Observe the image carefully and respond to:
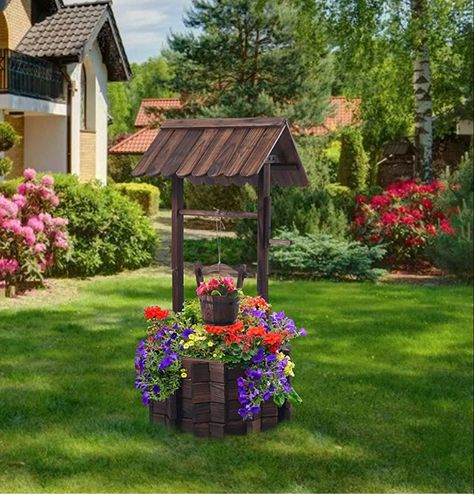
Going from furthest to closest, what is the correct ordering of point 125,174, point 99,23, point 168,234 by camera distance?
point 125,174
point 168,234
point 99,23

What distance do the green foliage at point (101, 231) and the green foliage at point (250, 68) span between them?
11.2 meters

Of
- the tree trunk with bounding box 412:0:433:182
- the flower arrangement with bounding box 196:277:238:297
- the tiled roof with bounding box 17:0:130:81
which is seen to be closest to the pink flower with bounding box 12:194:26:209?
the tiled roof with bounding box 17:0:130:81

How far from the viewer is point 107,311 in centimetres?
1094

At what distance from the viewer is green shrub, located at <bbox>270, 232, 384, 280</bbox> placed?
15.2 metres

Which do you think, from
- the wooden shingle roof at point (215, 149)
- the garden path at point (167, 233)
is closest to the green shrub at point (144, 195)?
the garden path at point (167, 233)

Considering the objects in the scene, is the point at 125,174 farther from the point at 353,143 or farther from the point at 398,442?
the point at 398,442

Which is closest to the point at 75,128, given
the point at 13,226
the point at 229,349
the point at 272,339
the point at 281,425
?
the point at 13,226

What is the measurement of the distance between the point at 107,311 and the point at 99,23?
6.30 metres

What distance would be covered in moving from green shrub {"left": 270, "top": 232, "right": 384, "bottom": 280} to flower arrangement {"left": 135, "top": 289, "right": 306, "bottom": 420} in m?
9.84

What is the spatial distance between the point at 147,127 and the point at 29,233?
58.8 feet

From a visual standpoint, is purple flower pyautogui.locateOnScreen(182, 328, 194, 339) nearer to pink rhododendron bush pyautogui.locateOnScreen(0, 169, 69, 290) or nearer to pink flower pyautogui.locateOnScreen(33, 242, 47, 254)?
pink rhododendron bush pyautogui.locateOnScreen(0, 169, 69, 290)

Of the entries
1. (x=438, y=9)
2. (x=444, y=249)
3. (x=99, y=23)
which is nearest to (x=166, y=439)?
(x=99, y=23)

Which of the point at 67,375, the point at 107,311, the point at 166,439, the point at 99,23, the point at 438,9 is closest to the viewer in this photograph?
the point at 99,23

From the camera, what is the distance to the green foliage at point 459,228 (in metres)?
16.3
